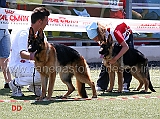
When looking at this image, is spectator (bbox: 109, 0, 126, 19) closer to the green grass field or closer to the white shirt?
the green grass field

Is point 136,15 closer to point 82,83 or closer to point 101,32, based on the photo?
point 101,32

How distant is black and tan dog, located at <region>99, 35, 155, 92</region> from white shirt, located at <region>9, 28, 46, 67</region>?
1333mm

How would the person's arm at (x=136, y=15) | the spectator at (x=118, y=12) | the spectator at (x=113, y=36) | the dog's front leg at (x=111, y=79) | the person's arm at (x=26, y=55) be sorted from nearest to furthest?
the person's arm at (x=26, y=55)
the spectator at (x=113, y=36)
the dog's front leg at (x=111, y=79)
the spectator at (x=118, y=12)
the person's arm at (x=136, y=15)

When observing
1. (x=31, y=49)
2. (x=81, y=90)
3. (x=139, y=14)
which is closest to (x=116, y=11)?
(x=139, y=14)

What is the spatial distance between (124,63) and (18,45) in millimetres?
1950

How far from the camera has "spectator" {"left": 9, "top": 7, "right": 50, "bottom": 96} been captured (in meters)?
7.32

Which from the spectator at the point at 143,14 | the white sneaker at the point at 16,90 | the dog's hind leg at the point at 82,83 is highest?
the dog's hind leg at the point at 82,83

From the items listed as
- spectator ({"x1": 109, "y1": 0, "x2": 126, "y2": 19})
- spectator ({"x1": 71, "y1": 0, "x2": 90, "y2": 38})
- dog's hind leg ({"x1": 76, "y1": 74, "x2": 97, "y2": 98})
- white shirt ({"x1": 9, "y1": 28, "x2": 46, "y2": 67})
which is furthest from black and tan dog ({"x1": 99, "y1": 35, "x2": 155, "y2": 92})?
spectator ({"x1": 109, "y1": 0, "x2": 126, "y2": 19})

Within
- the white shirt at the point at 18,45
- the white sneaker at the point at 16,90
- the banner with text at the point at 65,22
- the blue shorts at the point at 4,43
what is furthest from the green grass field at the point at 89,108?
the banner with text at the point at 65,22

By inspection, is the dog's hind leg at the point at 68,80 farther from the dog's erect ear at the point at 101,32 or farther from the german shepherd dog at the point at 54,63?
the dog's erect ear at the point at 101,32

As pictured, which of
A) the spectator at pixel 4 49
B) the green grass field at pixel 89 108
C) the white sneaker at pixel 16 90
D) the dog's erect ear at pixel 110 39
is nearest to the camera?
the green grass field at pixel 89 108

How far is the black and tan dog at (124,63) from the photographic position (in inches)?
324

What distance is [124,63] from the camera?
855 cm

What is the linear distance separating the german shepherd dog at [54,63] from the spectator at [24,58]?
26 cm
